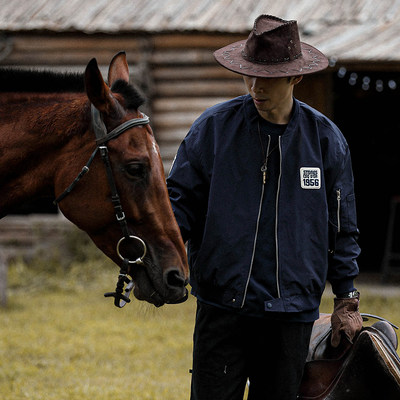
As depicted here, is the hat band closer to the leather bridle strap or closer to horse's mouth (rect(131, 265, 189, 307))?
the leather bridle strap

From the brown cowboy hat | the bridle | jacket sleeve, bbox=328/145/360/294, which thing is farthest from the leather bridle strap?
jacket sleeve, bbox=328/145/360/294

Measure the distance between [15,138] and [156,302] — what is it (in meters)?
0.83

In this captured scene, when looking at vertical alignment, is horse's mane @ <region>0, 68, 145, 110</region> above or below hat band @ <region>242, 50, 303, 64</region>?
below

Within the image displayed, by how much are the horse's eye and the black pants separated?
60 cm

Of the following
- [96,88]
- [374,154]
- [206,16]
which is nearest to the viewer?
[96,88]

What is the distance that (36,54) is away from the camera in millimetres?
9523

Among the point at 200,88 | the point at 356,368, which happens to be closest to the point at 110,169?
the point at 356,368

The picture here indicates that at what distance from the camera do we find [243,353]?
2.81 metres

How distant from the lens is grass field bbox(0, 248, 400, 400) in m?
5.20

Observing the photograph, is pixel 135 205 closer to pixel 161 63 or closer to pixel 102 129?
pixel 102 129

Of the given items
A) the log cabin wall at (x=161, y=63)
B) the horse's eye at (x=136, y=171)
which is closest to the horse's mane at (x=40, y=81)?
the horse's eye at (x=136, y=171)

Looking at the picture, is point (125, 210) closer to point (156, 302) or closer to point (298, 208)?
point (156, 302)

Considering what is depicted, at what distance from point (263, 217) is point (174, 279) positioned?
43cm

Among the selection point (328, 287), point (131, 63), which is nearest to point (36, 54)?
point (131, 63)
